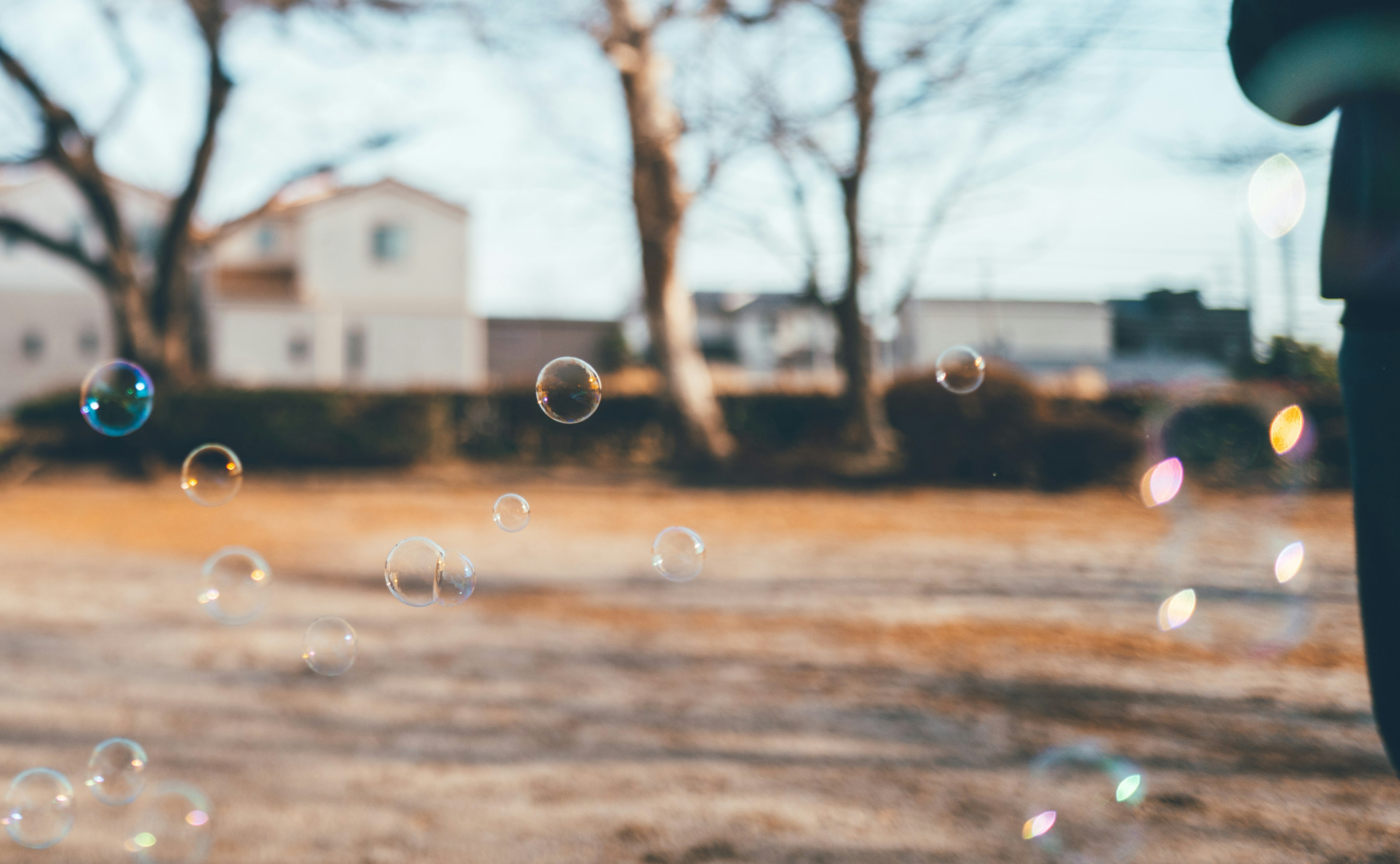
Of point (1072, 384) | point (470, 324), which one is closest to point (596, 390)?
point (1072, 384)

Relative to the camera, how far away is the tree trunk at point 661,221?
11.3 m

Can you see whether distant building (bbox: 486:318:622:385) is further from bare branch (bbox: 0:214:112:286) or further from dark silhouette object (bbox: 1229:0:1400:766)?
dark silhouette object (bbox: 1229:0:1400:766)

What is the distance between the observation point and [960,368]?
493cm

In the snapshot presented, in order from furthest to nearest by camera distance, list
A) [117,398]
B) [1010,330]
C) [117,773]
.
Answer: [1010,330] → [117,398] → [117,773]

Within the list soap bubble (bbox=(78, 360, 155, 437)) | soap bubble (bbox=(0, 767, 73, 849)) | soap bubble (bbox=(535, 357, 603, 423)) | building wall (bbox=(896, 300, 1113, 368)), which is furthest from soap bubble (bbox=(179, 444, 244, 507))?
building wall (bbox=(896, 300, 1113, 368))

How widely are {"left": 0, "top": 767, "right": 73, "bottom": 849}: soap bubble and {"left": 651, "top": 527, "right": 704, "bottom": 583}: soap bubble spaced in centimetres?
228

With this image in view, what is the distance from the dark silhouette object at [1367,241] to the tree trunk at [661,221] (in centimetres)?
1018

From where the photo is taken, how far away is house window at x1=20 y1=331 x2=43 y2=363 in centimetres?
3194

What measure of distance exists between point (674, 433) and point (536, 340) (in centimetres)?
2650

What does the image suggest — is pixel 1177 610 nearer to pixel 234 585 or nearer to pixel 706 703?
pixel 706 703

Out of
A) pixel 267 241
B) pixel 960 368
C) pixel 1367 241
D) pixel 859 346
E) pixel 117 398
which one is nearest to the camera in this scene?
pixel 1367 241

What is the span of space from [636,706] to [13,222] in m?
14.4

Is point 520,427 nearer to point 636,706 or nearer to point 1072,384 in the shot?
point 1072,384

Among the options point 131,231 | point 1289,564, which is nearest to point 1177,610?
point 1289,564
